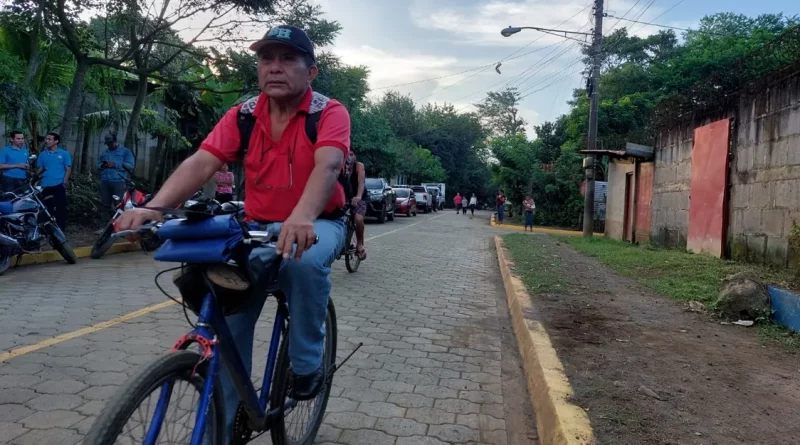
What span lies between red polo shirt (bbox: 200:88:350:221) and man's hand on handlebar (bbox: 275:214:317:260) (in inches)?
18.2

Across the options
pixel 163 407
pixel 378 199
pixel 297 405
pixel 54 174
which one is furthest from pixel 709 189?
pixel 378 199

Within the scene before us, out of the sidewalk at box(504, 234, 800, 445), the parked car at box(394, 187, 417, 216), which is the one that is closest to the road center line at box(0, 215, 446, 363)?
the sidewalk at box(504, 234, 800, 445)

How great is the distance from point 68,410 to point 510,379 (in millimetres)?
2763

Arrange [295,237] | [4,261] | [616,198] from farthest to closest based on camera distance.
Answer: [616,198] < [4,261] < [295,237]

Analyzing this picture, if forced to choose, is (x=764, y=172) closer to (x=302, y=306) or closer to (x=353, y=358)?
(x=353, y=358)

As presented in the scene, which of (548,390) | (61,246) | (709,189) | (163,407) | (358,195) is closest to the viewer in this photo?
(163,407)

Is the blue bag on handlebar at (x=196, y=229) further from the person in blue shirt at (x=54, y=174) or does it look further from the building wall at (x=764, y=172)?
the person in blue shirt at (x=54, y=174)

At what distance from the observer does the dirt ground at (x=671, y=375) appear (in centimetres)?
291

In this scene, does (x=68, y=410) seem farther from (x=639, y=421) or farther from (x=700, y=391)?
(x=700, y=391)

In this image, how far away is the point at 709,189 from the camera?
1005 centimetres

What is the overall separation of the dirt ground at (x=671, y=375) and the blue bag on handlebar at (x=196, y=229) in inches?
79.6

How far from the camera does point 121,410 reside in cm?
158

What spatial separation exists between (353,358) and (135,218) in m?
2.75

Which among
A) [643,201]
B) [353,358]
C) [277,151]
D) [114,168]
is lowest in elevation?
[353,358]
